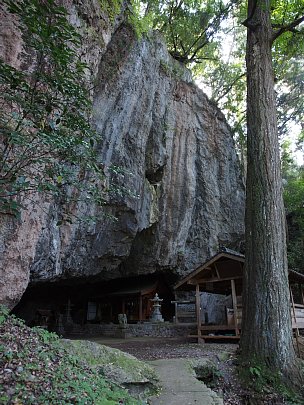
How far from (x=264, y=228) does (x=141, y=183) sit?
Answer: 6717 mm

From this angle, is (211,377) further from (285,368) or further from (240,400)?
(285,368)

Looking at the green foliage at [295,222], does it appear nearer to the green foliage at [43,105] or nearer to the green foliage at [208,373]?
the green foliage at [208,373]

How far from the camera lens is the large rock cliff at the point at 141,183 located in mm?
7764

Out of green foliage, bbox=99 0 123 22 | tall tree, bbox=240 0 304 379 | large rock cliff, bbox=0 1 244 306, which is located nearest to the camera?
tall tree, bbox=240 0 304 379

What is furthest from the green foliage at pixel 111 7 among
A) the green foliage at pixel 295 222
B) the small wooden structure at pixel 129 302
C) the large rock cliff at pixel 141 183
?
the green foliage at pixel 295 222

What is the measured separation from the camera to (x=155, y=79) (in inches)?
520

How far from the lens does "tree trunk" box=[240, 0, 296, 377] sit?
5.65 m

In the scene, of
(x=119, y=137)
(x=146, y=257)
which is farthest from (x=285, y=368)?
(x=146, y=257)

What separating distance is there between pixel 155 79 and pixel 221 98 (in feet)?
29.1

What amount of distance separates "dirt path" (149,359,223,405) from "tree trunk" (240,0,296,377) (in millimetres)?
1382

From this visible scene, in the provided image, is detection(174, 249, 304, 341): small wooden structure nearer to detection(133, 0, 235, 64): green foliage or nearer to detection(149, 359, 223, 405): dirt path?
detection(149, 359, 223, 405): dirt path

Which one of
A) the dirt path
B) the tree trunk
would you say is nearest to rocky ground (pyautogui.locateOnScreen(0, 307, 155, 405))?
the dirt path

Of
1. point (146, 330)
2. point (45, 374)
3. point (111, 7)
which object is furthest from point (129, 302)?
point (45, 374)

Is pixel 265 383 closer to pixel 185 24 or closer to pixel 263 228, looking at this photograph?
pixel 263 228
